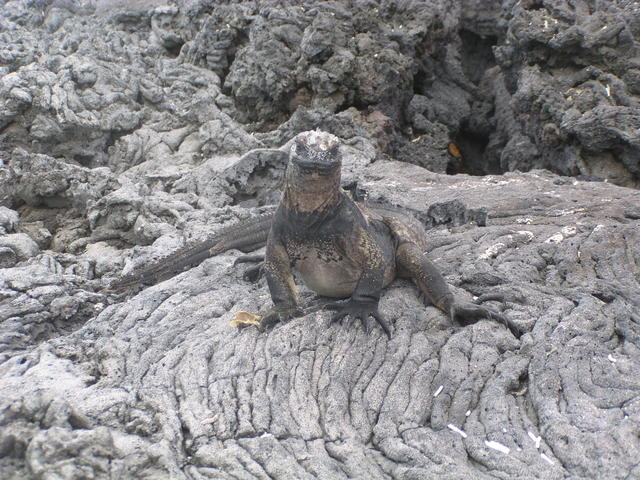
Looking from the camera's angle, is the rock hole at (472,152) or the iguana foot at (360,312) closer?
the iguana foot at (360,312)

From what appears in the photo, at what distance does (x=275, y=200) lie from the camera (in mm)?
6367

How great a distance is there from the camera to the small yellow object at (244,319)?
11.8ft

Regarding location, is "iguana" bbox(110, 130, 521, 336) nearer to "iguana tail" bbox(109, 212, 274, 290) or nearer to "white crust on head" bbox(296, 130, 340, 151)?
"white crust on head" bbox(296, 130, 340, 151)

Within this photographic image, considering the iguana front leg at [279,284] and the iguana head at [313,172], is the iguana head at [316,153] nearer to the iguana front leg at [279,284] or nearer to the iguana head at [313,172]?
the iguana head at [313,172]

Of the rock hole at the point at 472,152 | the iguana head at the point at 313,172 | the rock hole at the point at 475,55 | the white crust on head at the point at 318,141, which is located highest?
the rock hole at the point at 475,55

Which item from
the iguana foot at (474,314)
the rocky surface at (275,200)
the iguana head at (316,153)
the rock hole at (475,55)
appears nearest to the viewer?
the rocky surface at (275,200)

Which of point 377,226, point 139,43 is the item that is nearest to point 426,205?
point 377,226

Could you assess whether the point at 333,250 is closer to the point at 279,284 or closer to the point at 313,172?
the point at 279,284

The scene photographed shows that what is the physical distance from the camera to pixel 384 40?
8273 millimetres

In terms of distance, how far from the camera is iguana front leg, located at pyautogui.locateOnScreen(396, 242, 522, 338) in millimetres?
3533

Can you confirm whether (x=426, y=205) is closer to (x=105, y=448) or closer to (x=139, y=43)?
(x=105, y=448)

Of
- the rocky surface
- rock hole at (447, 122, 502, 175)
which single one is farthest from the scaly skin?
rock hole at (447, 122, 502, 175)

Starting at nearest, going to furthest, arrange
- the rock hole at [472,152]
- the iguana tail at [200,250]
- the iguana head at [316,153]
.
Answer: the iguana head at [316,153]
the iguana tail at [200,250]
the rock hole at [472,152]

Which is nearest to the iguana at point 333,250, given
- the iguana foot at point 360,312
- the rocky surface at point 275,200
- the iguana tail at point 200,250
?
the iguana foot at point 360,312
